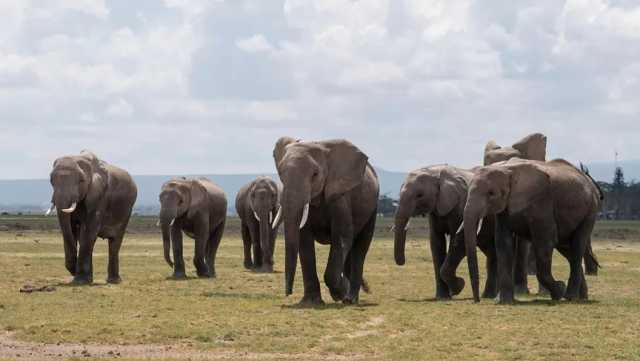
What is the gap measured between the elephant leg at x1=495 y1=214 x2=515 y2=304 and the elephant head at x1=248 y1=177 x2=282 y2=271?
13.0 metres

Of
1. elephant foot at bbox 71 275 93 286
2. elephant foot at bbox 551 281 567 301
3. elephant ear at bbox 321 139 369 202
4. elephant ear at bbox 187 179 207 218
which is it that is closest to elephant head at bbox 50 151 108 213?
elephant foot at bbox 71 275 93 286

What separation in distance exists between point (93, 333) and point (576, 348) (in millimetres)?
7482

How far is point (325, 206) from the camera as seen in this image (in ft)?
79.6

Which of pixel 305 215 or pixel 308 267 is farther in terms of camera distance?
pixel 308 267

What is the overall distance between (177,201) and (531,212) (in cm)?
1362

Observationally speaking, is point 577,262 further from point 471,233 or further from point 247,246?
point 247,246

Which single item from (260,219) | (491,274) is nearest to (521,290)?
(491,274)

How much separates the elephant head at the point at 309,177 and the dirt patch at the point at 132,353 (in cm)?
434

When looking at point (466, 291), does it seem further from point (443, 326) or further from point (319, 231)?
point (443, 326)

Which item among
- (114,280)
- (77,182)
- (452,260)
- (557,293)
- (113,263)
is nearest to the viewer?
(557,293)

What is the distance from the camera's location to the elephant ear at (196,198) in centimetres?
3678

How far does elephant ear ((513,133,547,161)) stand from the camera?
3262cm

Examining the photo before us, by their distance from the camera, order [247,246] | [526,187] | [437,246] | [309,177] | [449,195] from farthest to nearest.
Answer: [247,246] → [437,246] → [449,195] → [526,187] → [309,177]

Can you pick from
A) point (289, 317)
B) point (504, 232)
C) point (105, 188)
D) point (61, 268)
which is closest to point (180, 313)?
point (289, 317)
